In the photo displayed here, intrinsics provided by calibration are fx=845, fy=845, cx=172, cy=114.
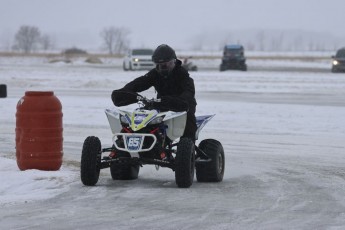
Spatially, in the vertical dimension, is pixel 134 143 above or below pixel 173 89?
below

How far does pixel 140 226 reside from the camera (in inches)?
294

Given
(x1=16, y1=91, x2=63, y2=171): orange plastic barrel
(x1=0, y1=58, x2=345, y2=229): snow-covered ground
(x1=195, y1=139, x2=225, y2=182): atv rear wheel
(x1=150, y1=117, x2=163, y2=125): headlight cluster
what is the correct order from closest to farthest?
1. (x1=0, y1=58, x2=345, y2=229): snow-covered ground
2. (x1=150, y1=117, x2=163, y2=125): headlight cluster
3. (x1=195, y1=139, x2=225, y2=182): atv rear wheel
4. (x1=16, y1=91, x2=63, y2=171): orange plastic barrel

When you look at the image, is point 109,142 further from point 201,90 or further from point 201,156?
point 201,90

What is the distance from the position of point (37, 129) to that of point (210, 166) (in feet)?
7.65

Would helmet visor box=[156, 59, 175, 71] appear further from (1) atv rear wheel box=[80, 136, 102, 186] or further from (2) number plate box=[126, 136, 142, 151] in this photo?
(1) atv rear wheel box=[80, 136, 102, 186]

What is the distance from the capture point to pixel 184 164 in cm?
995

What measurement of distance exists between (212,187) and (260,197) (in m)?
1.09

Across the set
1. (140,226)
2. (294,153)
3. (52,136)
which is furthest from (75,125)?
(140,226)

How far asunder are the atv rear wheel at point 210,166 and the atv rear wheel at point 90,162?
1.39 meters

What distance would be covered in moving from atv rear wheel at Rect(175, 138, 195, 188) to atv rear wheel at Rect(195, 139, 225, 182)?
A: 78 centimetres

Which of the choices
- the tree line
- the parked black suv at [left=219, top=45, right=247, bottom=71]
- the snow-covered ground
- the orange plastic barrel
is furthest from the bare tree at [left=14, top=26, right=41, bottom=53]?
the orange plastic barrel

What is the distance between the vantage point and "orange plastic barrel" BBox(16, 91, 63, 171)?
36.5 ft

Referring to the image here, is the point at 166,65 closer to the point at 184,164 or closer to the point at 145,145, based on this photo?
the point at 145,145

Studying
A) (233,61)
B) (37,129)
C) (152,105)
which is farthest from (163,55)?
(233,61)
